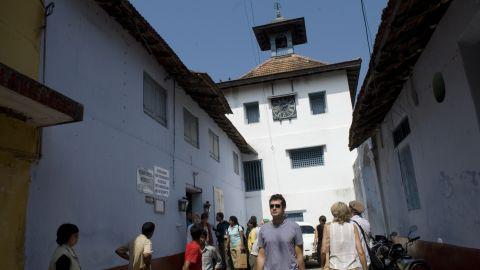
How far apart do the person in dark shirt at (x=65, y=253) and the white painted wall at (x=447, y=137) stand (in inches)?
190

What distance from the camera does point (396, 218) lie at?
1116cm

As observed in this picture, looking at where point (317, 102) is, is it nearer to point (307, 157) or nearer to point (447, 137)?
point (307, 157)

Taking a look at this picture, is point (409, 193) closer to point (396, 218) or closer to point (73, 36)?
point (396, 218)

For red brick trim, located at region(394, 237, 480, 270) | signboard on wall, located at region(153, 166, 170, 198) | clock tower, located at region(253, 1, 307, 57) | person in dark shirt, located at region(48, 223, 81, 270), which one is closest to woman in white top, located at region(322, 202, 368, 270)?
red brick trim, located at region(394, 237, 480, 270)

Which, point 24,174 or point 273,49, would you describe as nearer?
point 24,174

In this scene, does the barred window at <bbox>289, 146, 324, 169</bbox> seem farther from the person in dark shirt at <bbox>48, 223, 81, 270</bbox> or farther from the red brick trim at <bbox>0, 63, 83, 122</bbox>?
the person in dark shirt at <bbox>48, 223, 81, 270</bbox>

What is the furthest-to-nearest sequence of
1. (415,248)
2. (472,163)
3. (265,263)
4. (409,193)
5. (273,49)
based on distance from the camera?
(273,49) → (409,193) → (415,248) → (472,163) → (265,263)

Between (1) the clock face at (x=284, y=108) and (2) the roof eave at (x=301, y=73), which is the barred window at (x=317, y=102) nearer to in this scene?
(1) the clock face at (x=284, y=108)

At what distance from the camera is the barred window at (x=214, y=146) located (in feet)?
47.5

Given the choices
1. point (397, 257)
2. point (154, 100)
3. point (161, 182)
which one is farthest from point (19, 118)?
point (397, 257)

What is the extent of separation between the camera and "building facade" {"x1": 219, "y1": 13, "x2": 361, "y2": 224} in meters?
18.9

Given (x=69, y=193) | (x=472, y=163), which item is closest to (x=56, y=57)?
(x=69, y=193)

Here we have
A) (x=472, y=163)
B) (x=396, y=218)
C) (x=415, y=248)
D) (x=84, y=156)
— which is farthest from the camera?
(x=396, y=218)

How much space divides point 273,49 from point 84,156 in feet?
63.7
